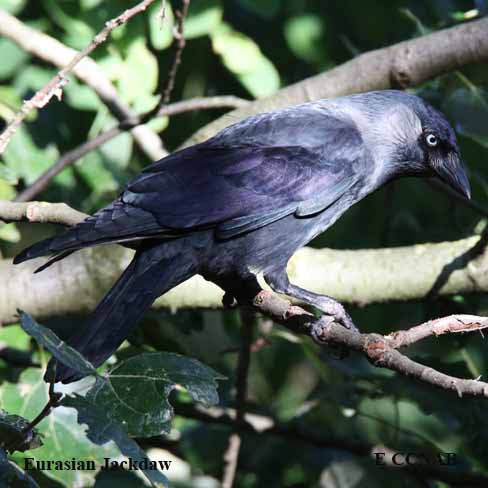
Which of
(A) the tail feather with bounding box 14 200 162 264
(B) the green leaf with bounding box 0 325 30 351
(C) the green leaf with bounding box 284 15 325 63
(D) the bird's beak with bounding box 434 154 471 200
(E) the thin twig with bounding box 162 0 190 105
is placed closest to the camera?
(A) the tail feather with bounding box 14 200 162 264

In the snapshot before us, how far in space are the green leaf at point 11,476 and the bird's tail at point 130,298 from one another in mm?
420

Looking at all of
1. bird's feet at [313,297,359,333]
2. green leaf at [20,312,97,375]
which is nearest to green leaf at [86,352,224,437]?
green leaf at [20,312,97,375]

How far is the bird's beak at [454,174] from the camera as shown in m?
3.58

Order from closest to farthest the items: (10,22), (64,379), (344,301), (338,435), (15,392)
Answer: (64,379)
(15,392)
(344,301)
(10,22)
(338,435)

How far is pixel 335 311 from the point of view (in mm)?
3236

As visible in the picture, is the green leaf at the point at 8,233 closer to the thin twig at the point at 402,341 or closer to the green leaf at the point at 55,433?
the green leaf at the point at 55,433

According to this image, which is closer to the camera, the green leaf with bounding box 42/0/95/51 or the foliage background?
the foliage background

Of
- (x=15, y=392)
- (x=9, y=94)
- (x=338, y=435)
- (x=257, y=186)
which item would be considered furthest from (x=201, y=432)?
(x=9, y=94)

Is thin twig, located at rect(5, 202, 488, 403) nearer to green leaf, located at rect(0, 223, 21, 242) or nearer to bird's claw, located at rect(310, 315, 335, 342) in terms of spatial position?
bird's claw, located at rect(310, 315, 335, 342)

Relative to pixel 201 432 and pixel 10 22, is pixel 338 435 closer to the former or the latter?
pixel 201 432

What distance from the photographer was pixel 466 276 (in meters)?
3.55

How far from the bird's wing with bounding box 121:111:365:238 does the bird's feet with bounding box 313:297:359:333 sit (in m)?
0.36

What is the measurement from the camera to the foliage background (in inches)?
154

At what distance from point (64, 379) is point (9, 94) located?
1992mm
